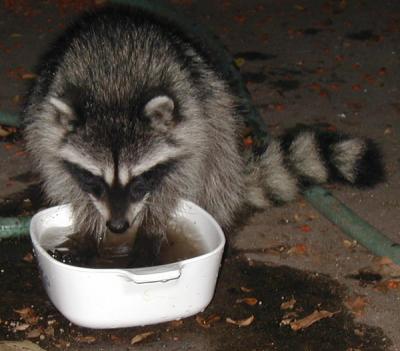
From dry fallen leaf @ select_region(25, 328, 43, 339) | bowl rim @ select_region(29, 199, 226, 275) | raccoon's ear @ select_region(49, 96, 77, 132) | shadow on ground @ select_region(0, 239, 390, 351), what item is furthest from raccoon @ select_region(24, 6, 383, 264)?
dry fallen leaf @ select_region(25, 328, 43, 339)

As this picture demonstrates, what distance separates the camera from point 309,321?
270 cm

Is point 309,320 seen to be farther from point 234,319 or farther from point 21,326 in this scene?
point 21,326

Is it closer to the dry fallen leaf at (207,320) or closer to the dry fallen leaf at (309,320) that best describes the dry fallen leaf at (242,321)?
the dry fallen leaf at (207,320)

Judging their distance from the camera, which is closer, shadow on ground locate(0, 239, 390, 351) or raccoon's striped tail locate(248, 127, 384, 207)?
shadow on ground locate(0, 239, 390, 351)

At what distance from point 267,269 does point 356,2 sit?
4.08 metres

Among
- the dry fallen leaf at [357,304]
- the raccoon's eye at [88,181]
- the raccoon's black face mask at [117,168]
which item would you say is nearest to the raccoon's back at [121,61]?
the raccoon's black face mask at [117,168]

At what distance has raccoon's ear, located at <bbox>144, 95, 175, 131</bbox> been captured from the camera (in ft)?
8.47

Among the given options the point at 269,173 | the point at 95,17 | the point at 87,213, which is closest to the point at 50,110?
the point at 87,213

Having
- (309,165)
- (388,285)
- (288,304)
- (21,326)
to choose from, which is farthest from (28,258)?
(388,285)

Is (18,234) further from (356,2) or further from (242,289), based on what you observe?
(356,2)

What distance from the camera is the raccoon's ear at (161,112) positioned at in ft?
8.47

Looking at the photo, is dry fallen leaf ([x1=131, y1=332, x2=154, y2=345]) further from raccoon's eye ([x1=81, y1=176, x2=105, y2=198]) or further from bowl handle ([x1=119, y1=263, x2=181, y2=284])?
raccoon's eye ([x1=81, y1=176, x2=105, y2=198])

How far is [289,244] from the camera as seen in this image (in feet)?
10.4

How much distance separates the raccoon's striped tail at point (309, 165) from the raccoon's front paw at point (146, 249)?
1.79ft
